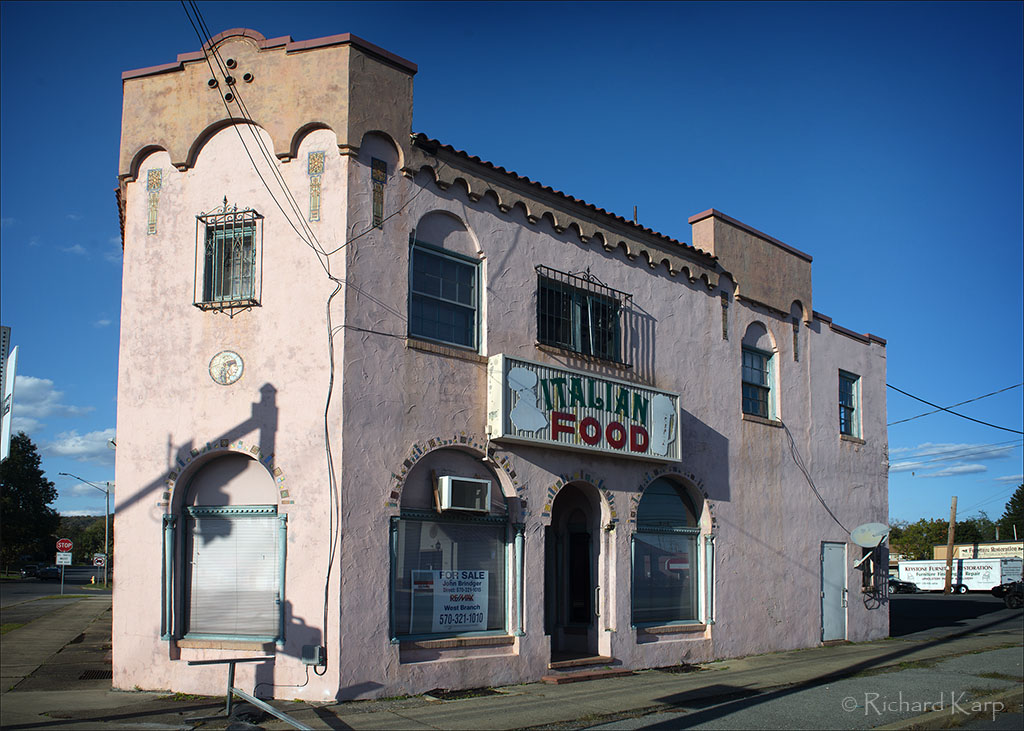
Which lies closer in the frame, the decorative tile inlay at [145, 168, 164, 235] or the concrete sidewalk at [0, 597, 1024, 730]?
the concrete sidewalk at [0, 597, 1024, 730]

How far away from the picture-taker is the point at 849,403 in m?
20.8

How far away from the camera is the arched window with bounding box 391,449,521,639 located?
1173cm

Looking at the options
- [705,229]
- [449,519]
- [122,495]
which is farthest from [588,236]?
[122,495]

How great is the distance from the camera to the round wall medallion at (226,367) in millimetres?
11664

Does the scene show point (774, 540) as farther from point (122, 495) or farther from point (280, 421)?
point (122, 495)

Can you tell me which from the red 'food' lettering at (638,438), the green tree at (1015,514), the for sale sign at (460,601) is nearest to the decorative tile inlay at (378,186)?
the for sale sign at (460,601)

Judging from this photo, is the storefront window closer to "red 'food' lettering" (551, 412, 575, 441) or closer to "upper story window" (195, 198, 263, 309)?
"red 'food' lettering" (551, 412, 575, 441)

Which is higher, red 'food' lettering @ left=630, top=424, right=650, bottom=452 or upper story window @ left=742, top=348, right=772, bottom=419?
upper story window @ left=742, top=348, right=772, bottom=419

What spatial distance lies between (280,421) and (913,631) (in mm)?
18234

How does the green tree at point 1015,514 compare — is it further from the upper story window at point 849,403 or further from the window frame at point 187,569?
the window frame at point 187,569

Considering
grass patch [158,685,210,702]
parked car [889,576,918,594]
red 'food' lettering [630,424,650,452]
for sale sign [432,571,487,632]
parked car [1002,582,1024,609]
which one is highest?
red 'food' lettering [630,424,650,452]

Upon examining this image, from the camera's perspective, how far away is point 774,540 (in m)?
17.5

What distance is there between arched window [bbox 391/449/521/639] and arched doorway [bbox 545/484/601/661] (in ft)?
6.64

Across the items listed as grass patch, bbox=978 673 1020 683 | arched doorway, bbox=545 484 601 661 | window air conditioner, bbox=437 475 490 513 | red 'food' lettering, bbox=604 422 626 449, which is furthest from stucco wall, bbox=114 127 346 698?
grass patch, bbox=978 673 1020 683
